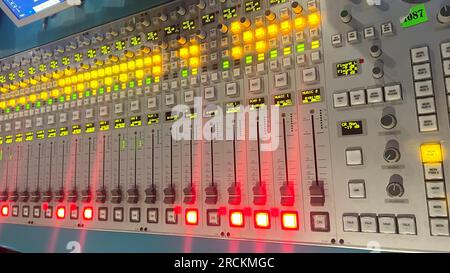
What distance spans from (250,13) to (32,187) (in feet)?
5.77

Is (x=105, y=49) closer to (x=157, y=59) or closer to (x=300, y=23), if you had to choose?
(x=157, y=59)

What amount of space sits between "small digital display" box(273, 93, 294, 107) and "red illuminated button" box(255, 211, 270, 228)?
1.59ft

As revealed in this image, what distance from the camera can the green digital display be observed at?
1397 mm

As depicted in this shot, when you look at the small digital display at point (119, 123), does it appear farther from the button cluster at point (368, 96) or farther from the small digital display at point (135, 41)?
the button cluster at point (368, 96)

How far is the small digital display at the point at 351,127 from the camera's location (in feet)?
4.73

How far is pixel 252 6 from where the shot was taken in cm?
175

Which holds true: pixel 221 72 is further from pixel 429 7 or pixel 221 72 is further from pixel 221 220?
pixel 429 7

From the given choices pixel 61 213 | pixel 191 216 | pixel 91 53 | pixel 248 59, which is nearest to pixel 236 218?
pixel 191 216

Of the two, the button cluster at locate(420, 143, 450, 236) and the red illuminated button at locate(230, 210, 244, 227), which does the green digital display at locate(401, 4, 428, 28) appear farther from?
the red illuminated button at locate(230, 210, 244, 227)

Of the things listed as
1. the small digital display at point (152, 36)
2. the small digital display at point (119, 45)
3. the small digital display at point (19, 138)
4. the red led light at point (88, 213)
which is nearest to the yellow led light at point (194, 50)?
the small digital display at point (152, 36)

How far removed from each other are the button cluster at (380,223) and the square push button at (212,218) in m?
0.57

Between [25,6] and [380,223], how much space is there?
8.04 ft

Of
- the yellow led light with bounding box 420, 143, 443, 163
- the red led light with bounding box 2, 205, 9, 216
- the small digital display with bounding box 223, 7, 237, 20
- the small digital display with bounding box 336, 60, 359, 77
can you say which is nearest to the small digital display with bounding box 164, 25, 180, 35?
the small digital display with bounding box 223, 7, 237, 20

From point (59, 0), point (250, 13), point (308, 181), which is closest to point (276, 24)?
point (250, 13)
